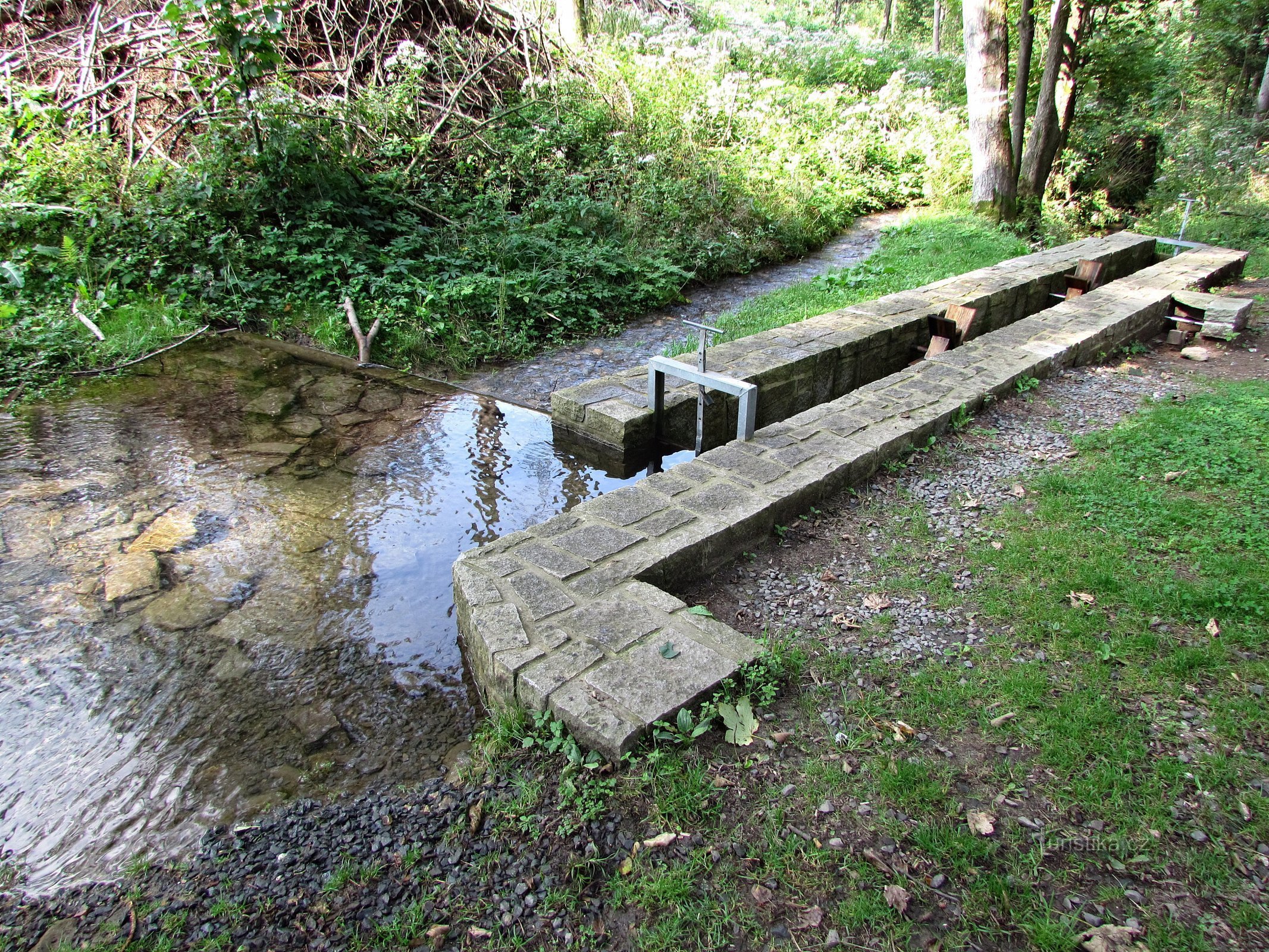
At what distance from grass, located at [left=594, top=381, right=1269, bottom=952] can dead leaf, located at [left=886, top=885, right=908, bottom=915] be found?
1 centimetres

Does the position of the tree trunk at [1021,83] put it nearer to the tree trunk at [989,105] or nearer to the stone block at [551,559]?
the tree trunk at [989,105]

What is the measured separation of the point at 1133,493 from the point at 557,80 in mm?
8521

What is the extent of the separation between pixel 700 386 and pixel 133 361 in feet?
14.2

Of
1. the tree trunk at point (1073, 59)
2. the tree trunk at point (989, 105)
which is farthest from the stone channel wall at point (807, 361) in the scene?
the tree trunk at point (1073, 59)

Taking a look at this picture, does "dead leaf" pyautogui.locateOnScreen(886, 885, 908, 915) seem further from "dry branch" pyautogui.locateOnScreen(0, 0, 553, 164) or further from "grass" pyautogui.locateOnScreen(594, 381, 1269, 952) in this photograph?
"dry branch" pyautogui.locateOnScreen(0, 0, 553, 164)

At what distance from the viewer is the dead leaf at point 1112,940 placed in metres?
1.85

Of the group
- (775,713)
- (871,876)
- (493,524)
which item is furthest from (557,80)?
(871,876)

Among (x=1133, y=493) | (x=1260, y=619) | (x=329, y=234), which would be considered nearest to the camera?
(x=1260, y=619)

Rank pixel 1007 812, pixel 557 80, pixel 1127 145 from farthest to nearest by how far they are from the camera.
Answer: pixel 1127 145 → pixel 557 80 → pixel 1007 812

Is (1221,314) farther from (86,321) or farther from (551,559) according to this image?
(86,321)

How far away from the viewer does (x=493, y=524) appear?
4.11 m

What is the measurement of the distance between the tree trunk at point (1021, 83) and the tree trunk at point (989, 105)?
0.11 meters

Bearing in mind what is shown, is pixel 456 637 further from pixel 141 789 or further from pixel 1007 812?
pixel 1007 812

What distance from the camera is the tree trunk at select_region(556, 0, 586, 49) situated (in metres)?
10.6
